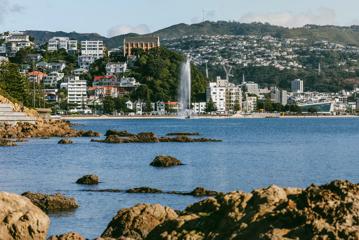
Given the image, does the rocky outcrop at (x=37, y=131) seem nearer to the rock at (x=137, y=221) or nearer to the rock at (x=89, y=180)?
the rock at (x=89, y=180)

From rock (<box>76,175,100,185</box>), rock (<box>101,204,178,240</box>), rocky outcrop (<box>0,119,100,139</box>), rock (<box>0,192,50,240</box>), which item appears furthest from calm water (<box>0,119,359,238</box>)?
rocky outcrop (<box>0,119,100,139</box>)

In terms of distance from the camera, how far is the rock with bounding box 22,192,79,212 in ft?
88.2

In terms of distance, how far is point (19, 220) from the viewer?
16094 mm

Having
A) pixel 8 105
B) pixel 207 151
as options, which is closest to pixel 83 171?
pixel 207 151

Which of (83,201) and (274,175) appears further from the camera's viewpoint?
(274,175)

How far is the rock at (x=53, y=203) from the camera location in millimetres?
26891

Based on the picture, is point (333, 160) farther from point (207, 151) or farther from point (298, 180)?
point (298, 180)

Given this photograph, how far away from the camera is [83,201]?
30.3 m

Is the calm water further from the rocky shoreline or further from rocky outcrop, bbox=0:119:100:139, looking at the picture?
the rocky shoreline

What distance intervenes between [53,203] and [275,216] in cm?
1674

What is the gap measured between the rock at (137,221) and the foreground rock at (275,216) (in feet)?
9.82

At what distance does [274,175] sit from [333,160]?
15763 mm

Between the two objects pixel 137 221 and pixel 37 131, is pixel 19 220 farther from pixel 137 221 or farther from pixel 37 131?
pixel 37 131

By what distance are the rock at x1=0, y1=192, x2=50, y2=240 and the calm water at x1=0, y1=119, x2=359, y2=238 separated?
18.8 ft
